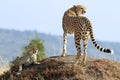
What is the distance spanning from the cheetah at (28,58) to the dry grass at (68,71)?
0.21 m

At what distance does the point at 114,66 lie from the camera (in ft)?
65.1

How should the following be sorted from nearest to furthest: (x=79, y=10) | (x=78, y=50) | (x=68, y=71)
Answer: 1. (x=68, y=71)
2. (x=78, y=50)
3. (x=79, y=10)

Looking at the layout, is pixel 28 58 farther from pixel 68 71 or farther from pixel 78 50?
pixel 78 50

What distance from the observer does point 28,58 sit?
20281 mm

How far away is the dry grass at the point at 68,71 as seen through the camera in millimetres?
18891

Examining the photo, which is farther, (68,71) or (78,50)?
(78,50)

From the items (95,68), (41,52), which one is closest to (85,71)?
(95,68)

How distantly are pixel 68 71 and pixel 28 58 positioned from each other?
190 centimetres

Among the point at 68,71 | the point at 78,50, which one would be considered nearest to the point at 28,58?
the point at 68,71

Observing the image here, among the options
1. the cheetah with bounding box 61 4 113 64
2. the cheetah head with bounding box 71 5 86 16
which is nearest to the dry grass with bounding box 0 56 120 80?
Answer: the cheetah with bounding box 61 4 113 64

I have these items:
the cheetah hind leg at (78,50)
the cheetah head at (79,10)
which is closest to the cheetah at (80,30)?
the cheetah hind leg at (78,50)

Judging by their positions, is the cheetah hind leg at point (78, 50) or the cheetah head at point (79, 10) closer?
the cheetah hind leg at point (78, 50)

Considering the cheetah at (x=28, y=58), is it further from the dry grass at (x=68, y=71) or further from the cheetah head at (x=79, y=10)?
the cheetah head at (x=79, y=10)

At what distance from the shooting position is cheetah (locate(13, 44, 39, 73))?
2003cm
